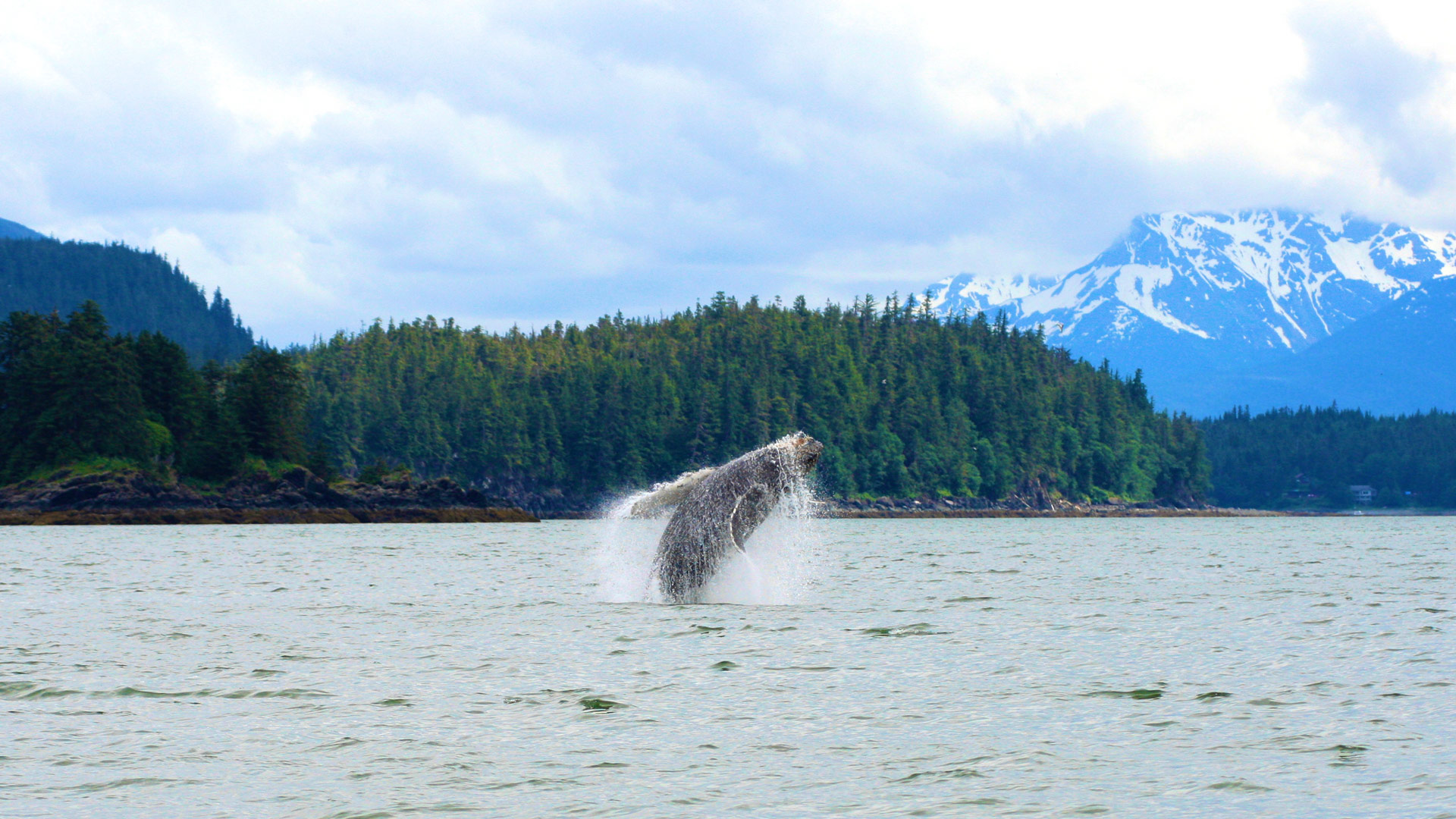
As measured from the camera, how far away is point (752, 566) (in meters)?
32.2

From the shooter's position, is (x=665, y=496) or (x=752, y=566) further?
(x=752, y=566)

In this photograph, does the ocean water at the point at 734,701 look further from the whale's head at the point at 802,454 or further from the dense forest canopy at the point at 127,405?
the dense forest canopy at the point at 127,405

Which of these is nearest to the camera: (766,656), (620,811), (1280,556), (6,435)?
(620,811)

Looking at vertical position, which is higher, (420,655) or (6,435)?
(6,435)

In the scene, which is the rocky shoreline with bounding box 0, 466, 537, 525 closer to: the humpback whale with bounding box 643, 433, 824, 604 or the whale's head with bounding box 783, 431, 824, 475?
the humpback whale with bounding box 643, 433, 824, 604

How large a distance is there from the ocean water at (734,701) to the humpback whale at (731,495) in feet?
5.97

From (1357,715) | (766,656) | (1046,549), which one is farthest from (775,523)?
(1046,549)

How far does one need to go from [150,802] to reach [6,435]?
410 ft

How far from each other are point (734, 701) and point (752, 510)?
31.3 ft

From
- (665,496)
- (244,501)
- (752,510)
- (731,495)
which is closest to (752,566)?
(752,510)

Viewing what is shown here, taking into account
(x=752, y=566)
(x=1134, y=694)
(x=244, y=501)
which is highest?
(x=244, y=501)

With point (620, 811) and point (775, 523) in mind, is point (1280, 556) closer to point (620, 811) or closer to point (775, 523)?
point (775, 523)

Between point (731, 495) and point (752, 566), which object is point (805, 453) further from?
point (752, 566)

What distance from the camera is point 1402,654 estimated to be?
23500 millimetres
